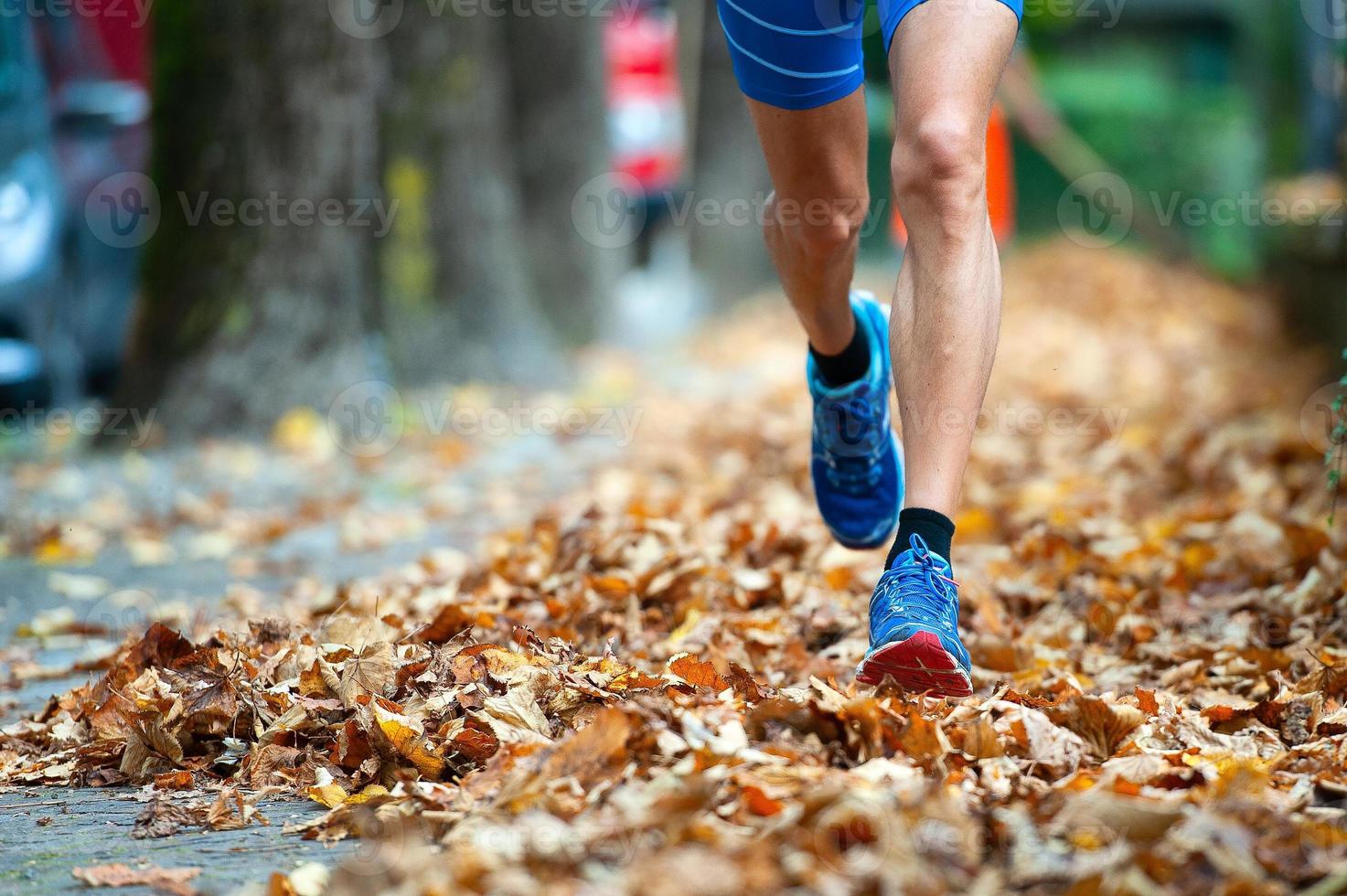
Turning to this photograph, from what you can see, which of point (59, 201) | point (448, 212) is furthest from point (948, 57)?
point (59, 201)

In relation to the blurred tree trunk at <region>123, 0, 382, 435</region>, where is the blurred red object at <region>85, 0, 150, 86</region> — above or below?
above

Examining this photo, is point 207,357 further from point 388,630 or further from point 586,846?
point 586,846

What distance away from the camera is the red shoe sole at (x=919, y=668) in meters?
2.04

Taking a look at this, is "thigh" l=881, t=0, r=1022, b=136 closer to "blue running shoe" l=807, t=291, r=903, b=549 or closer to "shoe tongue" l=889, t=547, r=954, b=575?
"shoe tongue" l=889, t=547, r=954, b=575

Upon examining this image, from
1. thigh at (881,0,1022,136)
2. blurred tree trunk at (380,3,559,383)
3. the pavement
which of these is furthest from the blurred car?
thigh at (881,0,1022,136)

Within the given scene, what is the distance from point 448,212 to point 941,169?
5.45m

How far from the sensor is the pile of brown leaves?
1.51 metres

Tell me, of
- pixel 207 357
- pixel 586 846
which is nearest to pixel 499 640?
pixel 586 846

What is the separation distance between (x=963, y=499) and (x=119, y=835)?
313 centimetres

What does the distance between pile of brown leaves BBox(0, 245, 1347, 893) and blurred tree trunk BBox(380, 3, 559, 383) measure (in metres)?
3.37

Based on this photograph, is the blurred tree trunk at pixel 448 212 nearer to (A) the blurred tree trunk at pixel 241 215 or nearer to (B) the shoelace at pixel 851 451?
(A) the blurred tree trunk at pixel 241 215

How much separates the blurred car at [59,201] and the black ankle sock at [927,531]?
5682 mm

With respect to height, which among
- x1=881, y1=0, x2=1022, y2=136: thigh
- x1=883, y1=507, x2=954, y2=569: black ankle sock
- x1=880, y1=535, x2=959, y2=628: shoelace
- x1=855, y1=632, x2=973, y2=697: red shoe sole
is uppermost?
x1=881, y1=0, x2=1022, y2=136: thigh

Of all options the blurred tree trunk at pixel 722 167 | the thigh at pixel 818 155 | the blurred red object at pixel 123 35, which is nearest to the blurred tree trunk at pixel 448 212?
the blurred red object at pixel 123 35
